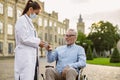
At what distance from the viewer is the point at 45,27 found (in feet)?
220

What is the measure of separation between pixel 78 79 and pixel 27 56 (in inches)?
38.2

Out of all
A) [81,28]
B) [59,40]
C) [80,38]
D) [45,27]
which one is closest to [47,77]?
[45,27]

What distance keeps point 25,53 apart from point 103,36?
7872cm

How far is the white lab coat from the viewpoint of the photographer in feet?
16.6

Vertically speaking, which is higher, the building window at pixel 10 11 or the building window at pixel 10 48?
the building window at pixel 10 11

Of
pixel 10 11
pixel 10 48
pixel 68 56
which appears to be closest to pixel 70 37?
pixel 68 56

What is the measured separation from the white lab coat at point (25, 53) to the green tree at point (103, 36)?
78.3m

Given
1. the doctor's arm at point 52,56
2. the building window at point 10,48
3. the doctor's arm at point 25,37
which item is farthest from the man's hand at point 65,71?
the building window at point 10,48

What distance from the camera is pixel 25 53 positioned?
16.6ft

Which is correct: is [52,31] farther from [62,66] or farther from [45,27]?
[62,66]

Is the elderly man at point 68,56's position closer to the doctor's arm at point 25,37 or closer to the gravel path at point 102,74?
the doctor's arm at point 25,37

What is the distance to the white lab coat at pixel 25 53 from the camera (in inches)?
199

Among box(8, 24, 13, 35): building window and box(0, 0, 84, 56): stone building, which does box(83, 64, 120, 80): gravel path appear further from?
box(8, 24, 13, 35): building window

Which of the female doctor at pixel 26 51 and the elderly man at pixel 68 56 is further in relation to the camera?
the elderly man at pixel 68 56
